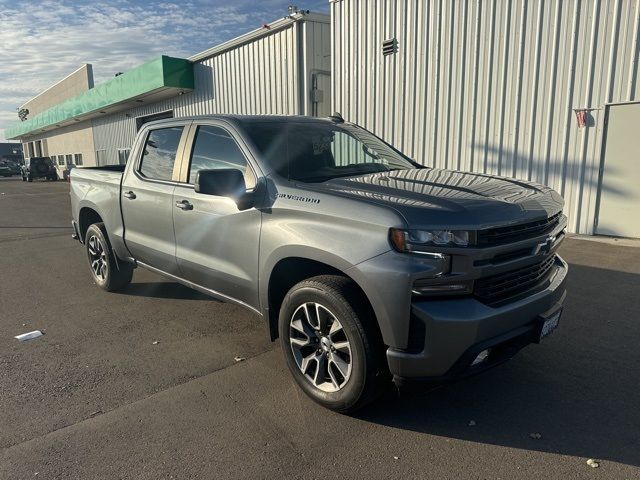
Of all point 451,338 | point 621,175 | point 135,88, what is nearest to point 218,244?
point 451,338

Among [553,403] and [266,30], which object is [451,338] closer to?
[553,403]

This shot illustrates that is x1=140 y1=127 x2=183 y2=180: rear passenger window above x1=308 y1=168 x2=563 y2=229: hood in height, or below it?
above

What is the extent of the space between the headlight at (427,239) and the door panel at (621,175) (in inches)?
270

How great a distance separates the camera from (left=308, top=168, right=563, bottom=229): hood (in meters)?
2.64

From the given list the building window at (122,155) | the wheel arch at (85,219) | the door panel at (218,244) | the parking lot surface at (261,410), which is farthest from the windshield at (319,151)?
the building window at (122,155)

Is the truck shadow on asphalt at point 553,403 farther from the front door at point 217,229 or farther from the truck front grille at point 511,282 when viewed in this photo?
the front door at point 217,229

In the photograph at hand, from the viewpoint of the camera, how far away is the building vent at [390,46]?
1057 centimetres

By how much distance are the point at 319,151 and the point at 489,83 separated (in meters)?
6.54

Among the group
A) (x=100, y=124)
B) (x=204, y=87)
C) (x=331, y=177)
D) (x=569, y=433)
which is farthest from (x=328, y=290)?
(x=100, y=124)

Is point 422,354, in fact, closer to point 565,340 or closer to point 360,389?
point 360,389

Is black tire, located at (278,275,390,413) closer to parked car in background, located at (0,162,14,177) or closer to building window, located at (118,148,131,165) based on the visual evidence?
building window, located at (118,148,131,165)

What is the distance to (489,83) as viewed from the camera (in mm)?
9188

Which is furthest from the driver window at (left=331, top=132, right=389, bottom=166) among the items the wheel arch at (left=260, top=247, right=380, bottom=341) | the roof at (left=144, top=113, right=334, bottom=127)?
the wheel arch at (left=260, top=247, right=380, bottom=341)

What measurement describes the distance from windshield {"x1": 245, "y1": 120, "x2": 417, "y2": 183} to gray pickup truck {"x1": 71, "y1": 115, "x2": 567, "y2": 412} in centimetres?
2
